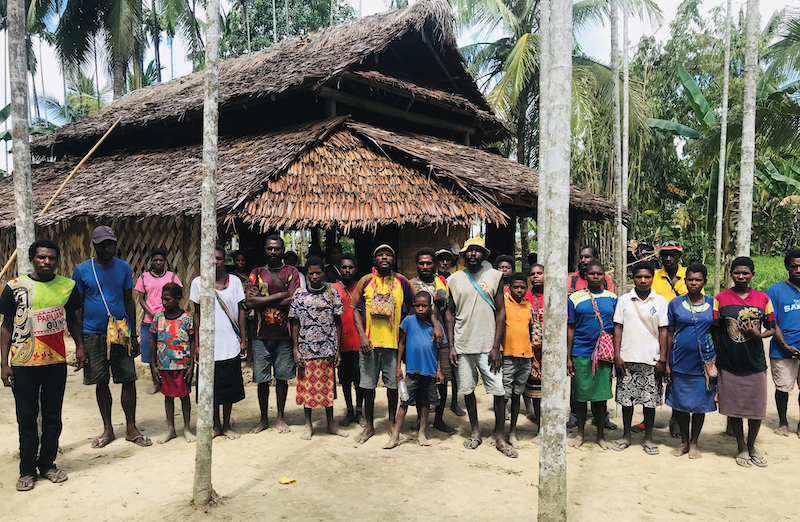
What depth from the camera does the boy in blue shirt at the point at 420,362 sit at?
466cm

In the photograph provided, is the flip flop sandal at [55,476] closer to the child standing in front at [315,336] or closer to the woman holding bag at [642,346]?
the child standing in front at [315,336]

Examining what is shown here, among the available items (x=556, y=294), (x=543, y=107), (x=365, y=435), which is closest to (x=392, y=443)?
(x=365, y=435)

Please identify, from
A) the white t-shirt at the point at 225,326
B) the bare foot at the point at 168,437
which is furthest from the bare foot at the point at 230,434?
the white t-shirt at the point at 225,326

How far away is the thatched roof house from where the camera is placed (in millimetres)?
7289

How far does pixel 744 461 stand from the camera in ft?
14.5

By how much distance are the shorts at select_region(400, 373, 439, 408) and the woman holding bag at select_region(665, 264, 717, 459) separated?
195cm

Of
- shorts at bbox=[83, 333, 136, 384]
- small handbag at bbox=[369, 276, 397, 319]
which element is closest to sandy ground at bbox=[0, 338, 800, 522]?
shorts at bbox=[83, 333, 136, 384]

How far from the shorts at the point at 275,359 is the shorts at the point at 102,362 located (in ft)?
3.44

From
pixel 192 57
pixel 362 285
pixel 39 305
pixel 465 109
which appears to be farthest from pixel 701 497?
pixel 192 57

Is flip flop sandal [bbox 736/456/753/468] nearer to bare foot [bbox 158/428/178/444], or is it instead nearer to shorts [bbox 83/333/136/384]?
bare foot [bbox 158/428/178/444]

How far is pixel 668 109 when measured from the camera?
70.4ft

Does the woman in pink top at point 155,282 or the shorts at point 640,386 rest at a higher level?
the woman in pink top at point 155,282

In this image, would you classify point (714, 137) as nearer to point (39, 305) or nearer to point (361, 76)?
point (361, 76)

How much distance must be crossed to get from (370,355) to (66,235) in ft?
23.0
